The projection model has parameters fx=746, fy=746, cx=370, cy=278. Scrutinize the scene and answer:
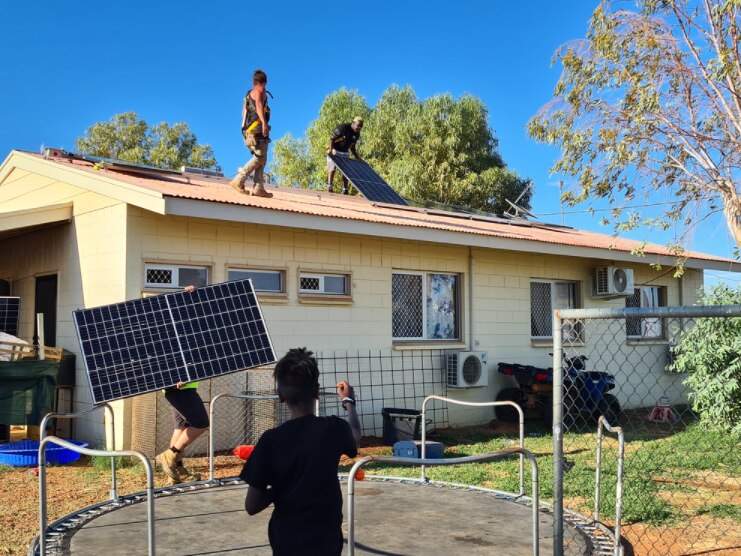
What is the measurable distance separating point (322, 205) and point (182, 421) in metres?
5.92

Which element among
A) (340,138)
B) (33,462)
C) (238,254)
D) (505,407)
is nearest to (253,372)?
(238,254)

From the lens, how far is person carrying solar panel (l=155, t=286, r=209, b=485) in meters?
7.47

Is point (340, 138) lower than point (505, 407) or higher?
higher

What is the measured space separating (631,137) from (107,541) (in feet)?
30.9

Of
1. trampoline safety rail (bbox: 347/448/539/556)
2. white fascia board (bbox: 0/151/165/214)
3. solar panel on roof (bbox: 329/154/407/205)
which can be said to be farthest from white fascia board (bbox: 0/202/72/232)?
trampoline safety rail (bbox: 347/448/539/556)

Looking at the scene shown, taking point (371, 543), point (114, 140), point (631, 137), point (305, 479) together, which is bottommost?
point (371, 543)

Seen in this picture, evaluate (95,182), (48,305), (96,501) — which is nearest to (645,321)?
(95,182)

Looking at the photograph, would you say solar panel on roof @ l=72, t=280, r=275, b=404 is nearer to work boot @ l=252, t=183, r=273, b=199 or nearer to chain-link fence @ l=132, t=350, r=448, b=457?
chain-link fence @ l=132, t=350, r=448, b=457

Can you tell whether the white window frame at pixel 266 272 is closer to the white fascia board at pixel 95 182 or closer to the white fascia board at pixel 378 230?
the white fascia board at pixel 378 230

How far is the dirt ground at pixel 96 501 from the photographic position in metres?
5.96

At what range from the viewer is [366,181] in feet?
50.9

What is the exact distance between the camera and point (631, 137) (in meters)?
11.6

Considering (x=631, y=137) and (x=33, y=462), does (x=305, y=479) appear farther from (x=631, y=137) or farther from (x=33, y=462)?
(x=631, y=137)

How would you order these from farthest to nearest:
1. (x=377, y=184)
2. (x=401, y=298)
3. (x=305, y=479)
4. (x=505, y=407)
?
(x=377, y=184), (x=505, y=407), (x=401, y=298), (x=305, y=479)
